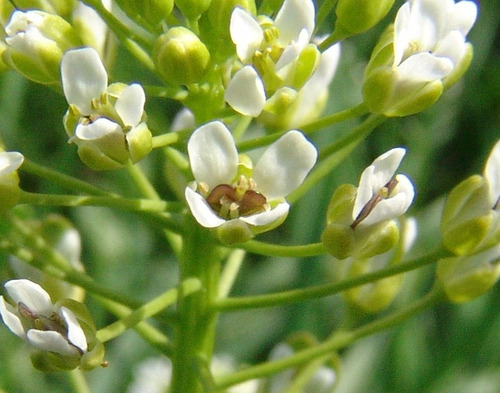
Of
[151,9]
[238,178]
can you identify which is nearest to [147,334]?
[238,178]

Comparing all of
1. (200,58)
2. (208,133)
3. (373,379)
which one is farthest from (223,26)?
(373,379)

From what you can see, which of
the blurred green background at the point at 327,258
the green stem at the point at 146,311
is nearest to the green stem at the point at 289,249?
the green stem at the point at 146,311

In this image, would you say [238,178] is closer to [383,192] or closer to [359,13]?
[383,192]

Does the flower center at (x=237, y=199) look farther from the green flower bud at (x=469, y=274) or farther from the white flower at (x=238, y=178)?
the green flower bud at (x=469, y=274)

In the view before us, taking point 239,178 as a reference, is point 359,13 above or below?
above

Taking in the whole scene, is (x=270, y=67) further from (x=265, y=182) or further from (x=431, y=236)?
(x=431, y=236)
